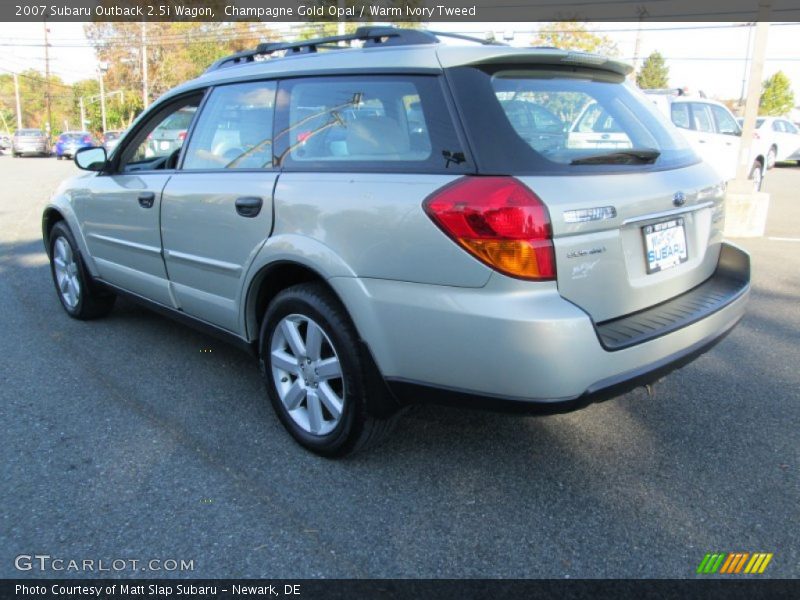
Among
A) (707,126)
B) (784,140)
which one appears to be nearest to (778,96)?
(784,140)

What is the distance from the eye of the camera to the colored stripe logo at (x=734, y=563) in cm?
224

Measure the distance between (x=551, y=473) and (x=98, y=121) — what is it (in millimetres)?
68354

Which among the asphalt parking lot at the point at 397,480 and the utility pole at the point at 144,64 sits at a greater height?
the utility pole at the point at 144,64

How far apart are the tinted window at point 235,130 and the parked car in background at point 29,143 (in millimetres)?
39877

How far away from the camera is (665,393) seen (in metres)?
3.66

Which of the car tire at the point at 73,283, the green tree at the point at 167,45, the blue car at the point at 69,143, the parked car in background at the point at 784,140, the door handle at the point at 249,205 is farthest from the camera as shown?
the green tree at the point at 167,45

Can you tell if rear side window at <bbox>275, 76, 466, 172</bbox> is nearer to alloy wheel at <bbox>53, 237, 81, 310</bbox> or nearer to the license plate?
the license plate

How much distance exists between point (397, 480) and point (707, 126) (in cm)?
1059

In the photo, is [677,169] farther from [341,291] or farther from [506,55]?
[341,291]

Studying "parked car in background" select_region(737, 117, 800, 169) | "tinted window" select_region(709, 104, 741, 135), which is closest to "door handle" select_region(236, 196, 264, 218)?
"tinted window" select_region(709, 104, 741, 135)

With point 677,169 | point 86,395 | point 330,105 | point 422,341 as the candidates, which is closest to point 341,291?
point 422,341

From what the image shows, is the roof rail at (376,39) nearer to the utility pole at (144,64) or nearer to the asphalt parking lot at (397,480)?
the asphalt parking lot at (397,480)

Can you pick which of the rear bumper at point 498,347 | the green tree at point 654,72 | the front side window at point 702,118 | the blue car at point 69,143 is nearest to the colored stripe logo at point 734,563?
the rear bumper at point 498,347

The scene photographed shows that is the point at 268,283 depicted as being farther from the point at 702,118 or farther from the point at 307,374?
the point at 702,118
